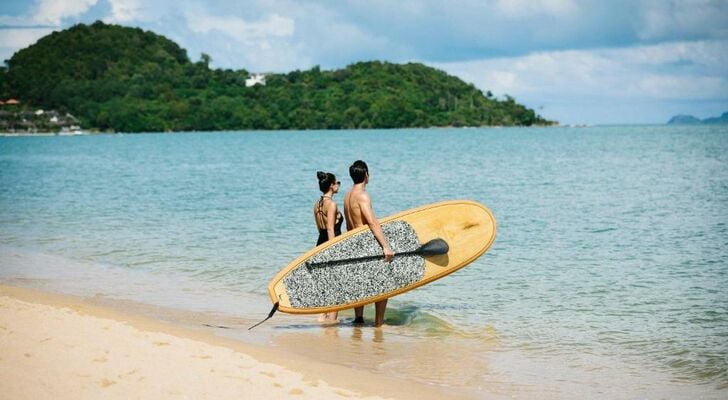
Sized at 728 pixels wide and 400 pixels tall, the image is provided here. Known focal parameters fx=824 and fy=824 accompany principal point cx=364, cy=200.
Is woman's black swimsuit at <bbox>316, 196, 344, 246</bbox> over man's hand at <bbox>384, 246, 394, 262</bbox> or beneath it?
over

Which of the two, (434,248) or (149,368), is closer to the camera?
(149,368)

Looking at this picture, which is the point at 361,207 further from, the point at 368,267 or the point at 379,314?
the point at 379,314

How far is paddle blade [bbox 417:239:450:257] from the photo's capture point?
8.58 metres

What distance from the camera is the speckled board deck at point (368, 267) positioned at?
8414 mm

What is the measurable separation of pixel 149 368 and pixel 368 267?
117 inches

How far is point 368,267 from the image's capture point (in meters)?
8.49

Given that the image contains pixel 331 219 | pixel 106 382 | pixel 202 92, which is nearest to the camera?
pixel 106 382

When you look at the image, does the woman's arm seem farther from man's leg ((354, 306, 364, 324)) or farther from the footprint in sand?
the footprint in sand

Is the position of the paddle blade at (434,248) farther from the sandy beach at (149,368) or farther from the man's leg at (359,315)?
the sandy beach at (149,368)

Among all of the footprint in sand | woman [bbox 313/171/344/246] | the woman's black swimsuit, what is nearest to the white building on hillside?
the woman's black swimsuit

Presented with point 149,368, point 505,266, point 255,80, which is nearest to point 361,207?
point 149,368

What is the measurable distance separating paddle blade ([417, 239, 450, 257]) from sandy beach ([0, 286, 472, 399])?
Result: 7.09 feet

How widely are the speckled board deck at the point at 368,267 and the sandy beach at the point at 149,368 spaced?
1.12m

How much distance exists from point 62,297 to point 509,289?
5721 millimetres
